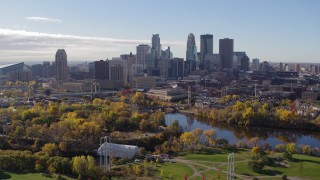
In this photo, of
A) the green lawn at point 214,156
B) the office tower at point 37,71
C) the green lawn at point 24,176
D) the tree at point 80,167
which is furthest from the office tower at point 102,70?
the tree at point 80,167

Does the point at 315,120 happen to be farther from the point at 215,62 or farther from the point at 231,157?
the point at 215,62

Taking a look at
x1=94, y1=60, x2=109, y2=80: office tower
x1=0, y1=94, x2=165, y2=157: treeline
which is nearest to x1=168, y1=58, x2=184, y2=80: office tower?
x1=94, y1=60, x2=109, y2=80: office tower

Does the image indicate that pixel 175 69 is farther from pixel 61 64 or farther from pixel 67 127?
pixel 67 127

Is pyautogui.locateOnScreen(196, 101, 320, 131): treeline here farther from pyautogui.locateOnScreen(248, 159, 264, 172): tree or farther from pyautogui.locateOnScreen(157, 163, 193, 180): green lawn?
pyautogui.locateOnScreen(157, 163, 193, 180): green lawn

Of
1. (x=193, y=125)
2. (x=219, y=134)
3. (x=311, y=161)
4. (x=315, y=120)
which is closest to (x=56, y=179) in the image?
(x=311, y=161)

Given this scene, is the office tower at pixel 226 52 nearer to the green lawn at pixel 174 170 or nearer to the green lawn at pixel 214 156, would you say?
the green lawn at pixel 214 156

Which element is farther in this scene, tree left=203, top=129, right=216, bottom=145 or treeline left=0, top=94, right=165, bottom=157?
tree left=203, top=129, right=216, bottom=145
